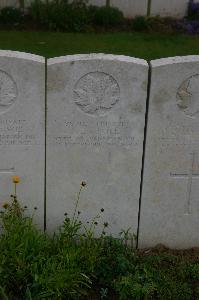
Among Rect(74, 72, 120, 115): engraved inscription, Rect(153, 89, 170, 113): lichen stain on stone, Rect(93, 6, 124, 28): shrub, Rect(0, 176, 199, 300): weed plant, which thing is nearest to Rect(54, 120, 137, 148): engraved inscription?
Rect(74, 72, 120, 115): engraved inscription

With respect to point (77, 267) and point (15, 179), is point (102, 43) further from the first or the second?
point (77, 267)

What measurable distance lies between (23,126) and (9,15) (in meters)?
6.43

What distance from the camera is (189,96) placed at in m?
4.64

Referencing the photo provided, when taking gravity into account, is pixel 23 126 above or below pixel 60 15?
below

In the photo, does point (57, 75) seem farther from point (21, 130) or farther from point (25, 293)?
point (25, 293)

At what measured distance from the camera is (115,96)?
4.59 metres

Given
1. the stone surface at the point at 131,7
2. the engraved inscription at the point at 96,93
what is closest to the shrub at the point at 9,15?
the stone surface at the point at 131,7

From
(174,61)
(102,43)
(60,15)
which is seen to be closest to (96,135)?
(174,61)

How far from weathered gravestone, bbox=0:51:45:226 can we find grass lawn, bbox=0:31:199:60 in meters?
4.70

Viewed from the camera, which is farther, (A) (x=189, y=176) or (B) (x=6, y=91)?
(A) (x=189, y=176)

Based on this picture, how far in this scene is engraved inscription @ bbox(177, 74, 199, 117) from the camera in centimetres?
459

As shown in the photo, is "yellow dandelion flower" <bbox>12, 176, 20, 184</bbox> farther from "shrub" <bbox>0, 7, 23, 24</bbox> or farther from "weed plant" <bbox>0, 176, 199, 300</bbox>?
"shrub" <bbox>0, 7, 23, 24</bbox>

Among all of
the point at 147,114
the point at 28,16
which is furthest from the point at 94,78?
the point at 28,16

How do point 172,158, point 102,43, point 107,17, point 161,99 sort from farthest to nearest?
point 107,17 < point 102,43 < point 172,158 < point 161,99
